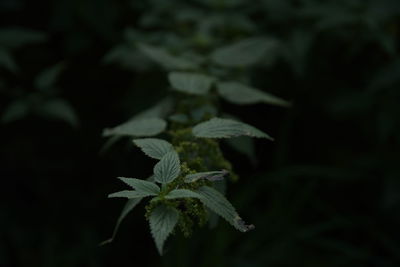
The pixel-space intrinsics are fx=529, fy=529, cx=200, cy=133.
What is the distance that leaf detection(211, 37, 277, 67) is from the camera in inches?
66.2

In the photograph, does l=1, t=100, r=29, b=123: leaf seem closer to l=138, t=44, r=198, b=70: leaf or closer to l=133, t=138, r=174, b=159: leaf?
l=138, t=44, r=198, b=70: leaf

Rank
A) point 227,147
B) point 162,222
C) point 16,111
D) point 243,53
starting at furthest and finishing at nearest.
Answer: point 227,147, point 16,111, point 243,53, point 162,222

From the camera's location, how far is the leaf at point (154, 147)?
3.30 feet

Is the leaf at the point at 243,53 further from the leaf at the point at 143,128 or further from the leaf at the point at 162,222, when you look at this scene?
the leaf at the point at 162,222

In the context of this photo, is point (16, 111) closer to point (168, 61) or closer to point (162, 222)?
point (168, 61)

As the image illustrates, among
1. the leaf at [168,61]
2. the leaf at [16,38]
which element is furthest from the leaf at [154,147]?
the leaf at [16,38]

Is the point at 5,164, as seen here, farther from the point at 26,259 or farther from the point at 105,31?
the point at 105,31

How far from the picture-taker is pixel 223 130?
107 cm

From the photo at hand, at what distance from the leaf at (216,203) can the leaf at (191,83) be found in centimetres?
50

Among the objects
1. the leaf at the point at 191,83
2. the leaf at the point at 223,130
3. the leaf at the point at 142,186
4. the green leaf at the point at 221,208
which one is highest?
the leaf at the point at 223,130

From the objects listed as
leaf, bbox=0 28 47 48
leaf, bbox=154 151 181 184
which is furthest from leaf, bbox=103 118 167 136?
leaf, bbox=0 28 47 48

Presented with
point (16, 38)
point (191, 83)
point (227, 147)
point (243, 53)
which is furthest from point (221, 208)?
point (227, 147)

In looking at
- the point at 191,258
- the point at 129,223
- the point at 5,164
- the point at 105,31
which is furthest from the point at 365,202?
the point at 5,164

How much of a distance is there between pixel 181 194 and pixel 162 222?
Answer: 0.18 ft
